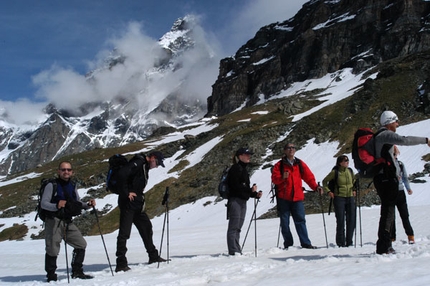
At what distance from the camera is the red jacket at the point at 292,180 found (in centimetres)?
1107

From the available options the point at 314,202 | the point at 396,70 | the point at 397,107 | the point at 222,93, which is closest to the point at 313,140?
the point at 397,107

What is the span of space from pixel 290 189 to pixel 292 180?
25 cm

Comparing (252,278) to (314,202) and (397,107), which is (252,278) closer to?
(314,202)

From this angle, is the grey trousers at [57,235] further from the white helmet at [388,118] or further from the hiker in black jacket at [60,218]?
the white helmet at [388,118]

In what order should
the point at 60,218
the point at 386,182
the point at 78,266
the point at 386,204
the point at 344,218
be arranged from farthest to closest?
the point at 344,218
the point at 78,266
the point at 60,218
the point at 386,204
the point at 386,182

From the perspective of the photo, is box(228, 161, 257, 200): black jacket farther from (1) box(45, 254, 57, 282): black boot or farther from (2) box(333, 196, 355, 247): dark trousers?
(1) box(45, 254, 57, 282): black boot

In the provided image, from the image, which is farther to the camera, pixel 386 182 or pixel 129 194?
pixel 129 194

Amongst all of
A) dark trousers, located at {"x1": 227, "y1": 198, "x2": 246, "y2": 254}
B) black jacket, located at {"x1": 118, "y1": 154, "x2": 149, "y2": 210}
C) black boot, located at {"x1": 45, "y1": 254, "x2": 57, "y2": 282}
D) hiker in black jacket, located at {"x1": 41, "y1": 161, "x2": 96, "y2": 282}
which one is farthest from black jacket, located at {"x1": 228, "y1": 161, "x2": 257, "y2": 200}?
black boot, located at {"x1": 45, "y1": 254, "x2": 57, "y2": 282}

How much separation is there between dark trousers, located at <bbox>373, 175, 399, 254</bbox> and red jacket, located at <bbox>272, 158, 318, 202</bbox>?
325 centimetres

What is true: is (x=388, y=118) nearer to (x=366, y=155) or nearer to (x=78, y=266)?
(x=366, y=155)

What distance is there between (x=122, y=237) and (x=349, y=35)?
14925 cm

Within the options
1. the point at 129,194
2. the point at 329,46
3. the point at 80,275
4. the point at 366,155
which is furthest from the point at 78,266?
the point at 329,46

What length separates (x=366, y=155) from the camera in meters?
7.68

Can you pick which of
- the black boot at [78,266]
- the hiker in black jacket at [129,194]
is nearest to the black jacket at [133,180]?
the hiker in black jacket at [129,194]
